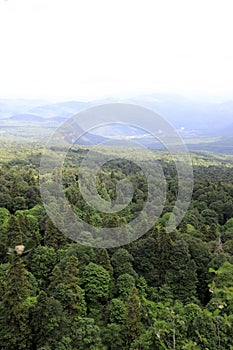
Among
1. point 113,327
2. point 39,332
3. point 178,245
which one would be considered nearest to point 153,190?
point 178,245

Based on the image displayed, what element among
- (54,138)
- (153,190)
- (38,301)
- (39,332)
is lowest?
(39,332)

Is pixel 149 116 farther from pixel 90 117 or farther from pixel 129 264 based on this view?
pixel 129 264

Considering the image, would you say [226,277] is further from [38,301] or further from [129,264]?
[38,301]

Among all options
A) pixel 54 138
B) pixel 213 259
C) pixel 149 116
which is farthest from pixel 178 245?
pixel 149 116

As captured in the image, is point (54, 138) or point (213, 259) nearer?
point (54, 138)

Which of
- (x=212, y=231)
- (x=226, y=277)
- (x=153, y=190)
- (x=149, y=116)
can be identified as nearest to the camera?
(x=149, y=116)

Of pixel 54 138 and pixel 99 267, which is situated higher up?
pixel 54 138

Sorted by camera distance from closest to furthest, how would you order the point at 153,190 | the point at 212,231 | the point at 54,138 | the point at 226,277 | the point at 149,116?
1. the point at 149,116
2. the point at 54,138
3. the point at 226,277
4. the point at 153,190
5. the point at 212,231
